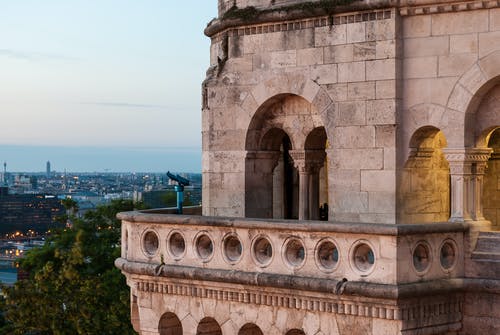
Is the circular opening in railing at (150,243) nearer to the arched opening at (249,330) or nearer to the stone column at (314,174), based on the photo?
the arched opening at (249,330)

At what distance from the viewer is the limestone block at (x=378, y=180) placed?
74.4ft

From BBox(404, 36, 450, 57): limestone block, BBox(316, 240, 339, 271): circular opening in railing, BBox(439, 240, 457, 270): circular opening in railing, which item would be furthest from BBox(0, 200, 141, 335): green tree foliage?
BBox(439, 240, 457, 270): circular opening in railing

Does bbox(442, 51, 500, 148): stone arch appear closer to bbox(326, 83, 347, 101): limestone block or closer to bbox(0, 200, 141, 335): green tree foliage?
bbox(326, 83, 347, 101): limestone block

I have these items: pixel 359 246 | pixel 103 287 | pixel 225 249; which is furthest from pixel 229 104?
pixel 103 287

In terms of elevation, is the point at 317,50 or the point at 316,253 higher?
the point at 317,50

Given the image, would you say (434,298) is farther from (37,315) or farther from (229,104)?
(37,315)

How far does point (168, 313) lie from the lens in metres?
23.6

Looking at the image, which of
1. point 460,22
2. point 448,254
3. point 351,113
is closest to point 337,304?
point 448,254

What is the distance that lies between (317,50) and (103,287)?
24.0 meters

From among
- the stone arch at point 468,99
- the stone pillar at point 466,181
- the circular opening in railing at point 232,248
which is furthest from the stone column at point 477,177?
the circular opening in railing at point 232,248

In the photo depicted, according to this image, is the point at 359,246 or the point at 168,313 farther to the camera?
the point at 168,313

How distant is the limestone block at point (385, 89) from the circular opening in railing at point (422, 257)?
318cm

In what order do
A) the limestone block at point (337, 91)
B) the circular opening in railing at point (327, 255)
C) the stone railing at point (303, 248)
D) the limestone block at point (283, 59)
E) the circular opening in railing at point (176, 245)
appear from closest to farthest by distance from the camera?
1. the stone railing at point (303, 248)
2. the circular opening in railing at point (327, 255)
3. the circular opening in railing at point (176, 245)
4. the limestone block at point (337, 91)
5. the limestone block at point (283, 59)

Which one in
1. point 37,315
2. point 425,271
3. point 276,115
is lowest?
point 37,315
